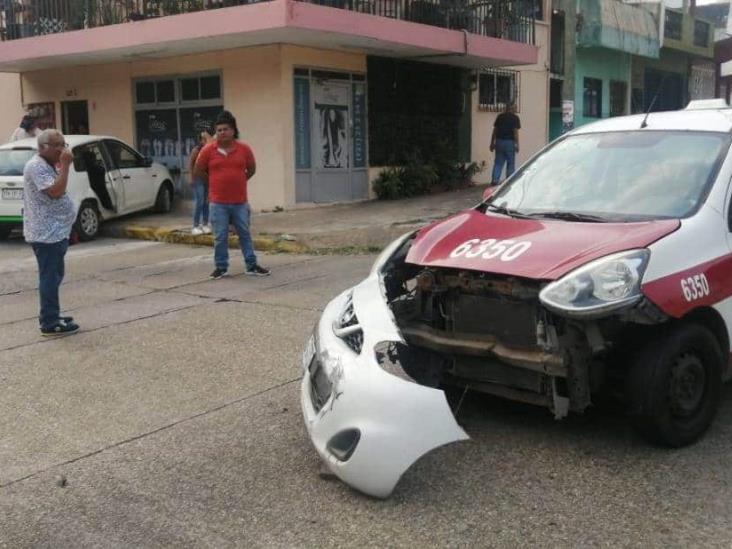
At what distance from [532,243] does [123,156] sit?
35.9 feet

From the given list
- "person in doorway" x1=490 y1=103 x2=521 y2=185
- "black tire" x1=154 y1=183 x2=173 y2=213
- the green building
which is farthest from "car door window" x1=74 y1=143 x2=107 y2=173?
the green building

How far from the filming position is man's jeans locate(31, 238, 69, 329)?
662 cm

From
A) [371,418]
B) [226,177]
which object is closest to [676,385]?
[371,418]

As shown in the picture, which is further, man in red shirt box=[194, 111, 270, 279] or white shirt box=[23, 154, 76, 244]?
man in red shirt box=[194, 111, 270, 279]

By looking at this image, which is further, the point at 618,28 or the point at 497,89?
the point at 618,28

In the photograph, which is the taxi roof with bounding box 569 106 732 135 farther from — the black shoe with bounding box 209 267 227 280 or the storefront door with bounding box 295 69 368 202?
the storefront door with bounding box 295 69 368 202

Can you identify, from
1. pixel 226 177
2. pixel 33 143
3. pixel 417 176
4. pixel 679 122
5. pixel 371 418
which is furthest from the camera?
pixel 417 176

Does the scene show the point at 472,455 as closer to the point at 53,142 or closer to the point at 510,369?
the point at 510,369

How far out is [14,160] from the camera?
12.3 m

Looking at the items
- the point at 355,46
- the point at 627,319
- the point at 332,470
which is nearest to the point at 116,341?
the point at 332,470

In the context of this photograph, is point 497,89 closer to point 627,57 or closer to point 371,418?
point 627,57

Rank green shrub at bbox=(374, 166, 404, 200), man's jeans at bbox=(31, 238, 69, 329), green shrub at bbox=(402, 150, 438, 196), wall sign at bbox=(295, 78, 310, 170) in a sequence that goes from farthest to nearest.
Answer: green shrub at bbox=(402, 150, 438, 196) < green shrub at bbox=(374, 166, 404, 200) < wall sign at bbox=(295, 78, 310, 170) < man's jeans at bbox=(31, 238, 69, 329)

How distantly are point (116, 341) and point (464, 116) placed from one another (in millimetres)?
13521

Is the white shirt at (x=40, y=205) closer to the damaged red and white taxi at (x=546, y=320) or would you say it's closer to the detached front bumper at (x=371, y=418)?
the damaged red and white taxi at (x=546, y=320)
